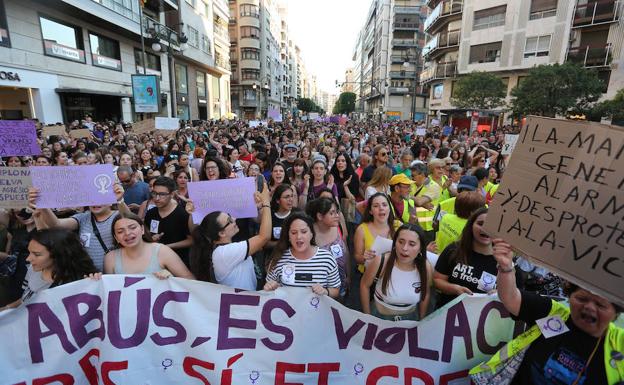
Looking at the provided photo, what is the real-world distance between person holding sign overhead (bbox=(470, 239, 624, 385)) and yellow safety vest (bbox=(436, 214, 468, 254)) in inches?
46.7

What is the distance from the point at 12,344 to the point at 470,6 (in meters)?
40.1

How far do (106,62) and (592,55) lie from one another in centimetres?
3518

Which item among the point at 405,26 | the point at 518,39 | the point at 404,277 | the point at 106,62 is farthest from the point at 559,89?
the point at 405,26

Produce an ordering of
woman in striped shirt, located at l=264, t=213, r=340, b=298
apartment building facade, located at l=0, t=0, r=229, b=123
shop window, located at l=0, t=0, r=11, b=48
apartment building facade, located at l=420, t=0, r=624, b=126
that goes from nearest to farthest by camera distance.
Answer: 1. woman in striped shirt, located at l=264, t=213, r=340, b=298
2. shop window, located at l=0, t=0, r=11, b=48
3. apartment building facade, located at l=0, t=0, r=229, b=123
4. apartment building facade, located at l=420, t=0, r=624, b=126

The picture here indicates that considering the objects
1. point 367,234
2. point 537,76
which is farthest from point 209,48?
point 367,234

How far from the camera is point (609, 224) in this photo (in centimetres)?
149

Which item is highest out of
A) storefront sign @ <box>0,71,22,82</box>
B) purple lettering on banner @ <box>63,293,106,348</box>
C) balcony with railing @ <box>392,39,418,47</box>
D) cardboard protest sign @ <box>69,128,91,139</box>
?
balcony with railing @ <box>392,39,418,47</box>

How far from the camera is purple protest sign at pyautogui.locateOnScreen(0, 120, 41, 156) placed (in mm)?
5410

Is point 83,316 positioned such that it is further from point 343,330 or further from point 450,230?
point 450,230

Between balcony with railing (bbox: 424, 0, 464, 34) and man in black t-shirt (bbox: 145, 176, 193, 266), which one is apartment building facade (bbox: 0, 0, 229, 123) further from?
balcony with railing (bbox: 424, 0, 464, 34)

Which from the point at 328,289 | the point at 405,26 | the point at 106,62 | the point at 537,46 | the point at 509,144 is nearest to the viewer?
the point at 328,289

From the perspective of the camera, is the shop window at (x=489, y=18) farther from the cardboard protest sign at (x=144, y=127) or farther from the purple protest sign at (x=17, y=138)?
the purple protest sign at (x=17, y=138)

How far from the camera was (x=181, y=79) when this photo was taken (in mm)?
31453

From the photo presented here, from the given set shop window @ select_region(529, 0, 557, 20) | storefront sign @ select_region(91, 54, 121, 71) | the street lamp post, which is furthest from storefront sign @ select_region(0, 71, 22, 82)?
Answer: shop window @ select_region(529, 0, 557, 20)
